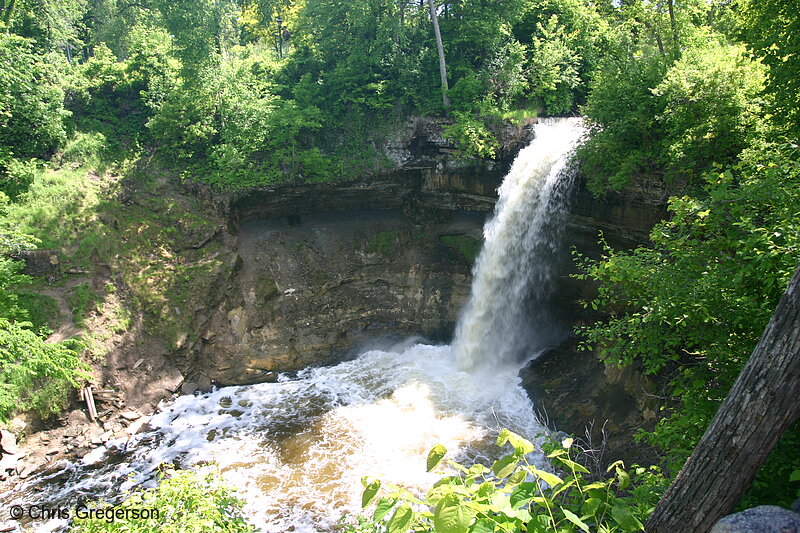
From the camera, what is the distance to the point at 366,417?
14.8 metres

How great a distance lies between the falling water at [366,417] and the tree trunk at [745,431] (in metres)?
5.98

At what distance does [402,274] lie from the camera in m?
20.1

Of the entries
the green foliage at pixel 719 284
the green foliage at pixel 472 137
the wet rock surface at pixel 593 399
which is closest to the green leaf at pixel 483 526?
the green foliage at pixel 719 284

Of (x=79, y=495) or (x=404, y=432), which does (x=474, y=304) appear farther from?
(x=79, y=495)

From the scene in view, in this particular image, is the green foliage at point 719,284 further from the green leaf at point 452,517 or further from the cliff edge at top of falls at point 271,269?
the cliff edge at top of falls at point 271,269

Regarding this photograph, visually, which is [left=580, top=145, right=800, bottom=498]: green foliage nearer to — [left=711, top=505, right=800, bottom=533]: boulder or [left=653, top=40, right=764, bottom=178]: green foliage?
[left=711, top=505, right=800, bottom=533]: boulder

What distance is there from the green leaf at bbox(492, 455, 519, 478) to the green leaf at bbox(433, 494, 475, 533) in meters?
0.40

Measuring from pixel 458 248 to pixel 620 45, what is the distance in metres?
9.69

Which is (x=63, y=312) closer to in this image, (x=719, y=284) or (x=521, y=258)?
(x=521, y=258)

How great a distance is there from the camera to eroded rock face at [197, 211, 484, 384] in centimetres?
1823

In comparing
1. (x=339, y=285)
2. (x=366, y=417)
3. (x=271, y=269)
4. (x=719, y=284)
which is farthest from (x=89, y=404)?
(x=719, y=284)

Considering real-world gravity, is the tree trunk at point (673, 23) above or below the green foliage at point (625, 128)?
above

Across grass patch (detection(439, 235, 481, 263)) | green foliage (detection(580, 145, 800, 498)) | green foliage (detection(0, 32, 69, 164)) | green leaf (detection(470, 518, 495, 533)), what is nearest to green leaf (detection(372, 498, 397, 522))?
green leaf (detection(470, 518, 495, 533))

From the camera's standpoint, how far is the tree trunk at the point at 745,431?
14.4ft
